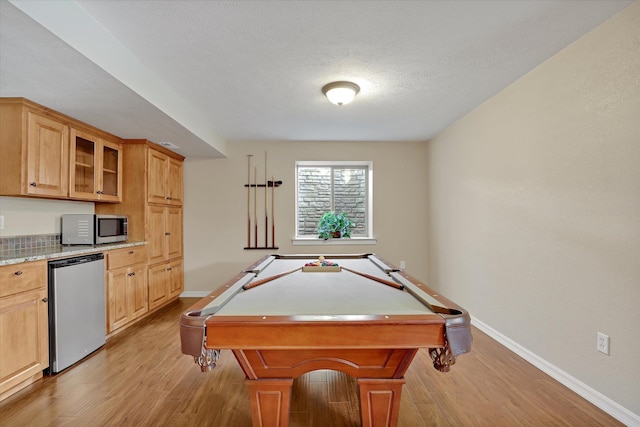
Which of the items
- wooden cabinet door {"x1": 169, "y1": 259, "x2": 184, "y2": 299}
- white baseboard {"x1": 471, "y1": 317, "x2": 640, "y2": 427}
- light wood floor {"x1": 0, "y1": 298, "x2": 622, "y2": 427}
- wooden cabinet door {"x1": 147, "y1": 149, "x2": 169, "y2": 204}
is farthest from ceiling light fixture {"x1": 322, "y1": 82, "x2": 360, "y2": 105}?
wooden cabinet door {"x1": 169, "y1": 259, "x2": 184, "y2": 299}

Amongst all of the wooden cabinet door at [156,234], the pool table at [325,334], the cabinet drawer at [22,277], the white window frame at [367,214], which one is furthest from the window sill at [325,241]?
the cabinet drawer at [22,277]

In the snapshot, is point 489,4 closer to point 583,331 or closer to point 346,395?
point 583,331

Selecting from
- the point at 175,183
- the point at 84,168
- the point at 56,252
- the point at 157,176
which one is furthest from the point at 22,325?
the point at 175,183

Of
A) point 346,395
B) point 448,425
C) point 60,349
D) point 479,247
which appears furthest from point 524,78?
point 60,349

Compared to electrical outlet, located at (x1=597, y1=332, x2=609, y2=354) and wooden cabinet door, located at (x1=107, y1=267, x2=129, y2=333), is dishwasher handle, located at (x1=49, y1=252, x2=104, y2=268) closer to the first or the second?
wooden cabinet door, located at (x1=107, y1=267, x2=129, y2=333)

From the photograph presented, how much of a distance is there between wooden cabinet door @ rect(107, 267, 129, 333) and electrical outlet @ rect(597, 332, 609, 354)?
12.7 feet

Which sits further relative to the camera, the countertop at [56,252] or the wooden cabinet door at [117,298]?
the wooden cabinet door at [117,298]

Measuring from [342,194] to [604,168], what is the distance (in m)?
3.24

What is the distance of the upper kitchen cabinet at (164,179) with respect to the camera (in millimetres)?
3648

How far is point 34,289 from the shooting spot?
6.98 ft

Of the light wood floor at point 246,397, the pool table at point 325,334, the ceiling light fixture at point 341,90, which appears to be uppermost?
the ceiling light fixture at point 341,90

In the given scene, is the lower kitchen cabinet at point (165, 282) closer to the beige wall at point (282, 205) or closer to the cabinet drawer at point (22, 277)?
the beige wall at point (282, 205)

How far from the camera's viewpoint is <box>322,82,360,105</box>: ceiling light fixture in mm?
2534

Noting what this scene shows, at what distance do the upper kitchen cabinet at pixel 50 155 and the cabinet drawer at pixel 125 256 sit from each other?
592 millimetres
